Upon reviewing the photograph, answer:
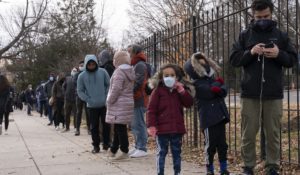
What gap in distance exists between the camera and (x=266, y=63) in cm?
539

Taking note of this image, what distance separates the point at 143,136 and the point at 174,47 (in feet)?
11.3

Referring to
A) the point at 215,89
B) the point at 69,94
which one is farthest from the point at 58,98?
the point at 215,89

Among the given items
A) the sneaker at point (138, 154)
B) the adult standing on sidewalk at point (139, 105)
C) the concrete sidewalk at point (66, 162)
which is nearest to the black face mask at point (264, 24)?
the concrete sidewalk at point (66, 162)

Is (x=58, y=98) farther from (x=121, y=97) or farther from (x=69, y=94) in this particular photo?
(x=121, y=97)

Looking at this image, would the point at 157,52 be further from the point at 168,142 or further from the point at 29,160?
the point at 168,142

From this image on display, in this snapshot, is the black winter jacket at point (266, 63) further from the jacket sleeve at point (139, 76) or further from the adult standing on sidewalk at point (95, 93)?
the adult standing on sidewalk at point (95, 93)

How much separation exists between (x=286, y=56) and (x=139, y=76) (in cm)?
345

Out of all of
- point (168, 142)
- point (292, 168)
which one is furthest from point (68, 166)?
point (292, 168)

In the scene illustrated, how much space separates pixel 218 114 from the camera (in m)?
6.15

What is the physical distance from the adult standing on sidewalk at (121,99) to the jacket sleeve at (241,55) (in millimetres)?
2823

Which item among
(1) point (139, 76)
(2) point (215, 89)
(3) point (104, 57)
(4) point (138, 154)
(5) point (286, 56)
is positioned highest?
(3) point (104, 57)

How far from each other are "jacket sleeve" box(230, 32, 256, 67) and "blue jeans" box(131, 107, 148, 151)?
326 cm

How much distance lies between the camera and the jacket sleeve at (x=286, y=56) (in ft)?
17.3

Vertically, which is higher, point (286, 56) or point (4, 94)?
point (286, 56)
